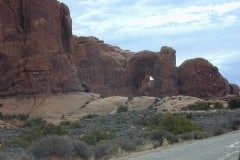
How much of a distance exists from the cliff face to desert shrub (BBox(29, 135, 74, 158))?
2364 inches

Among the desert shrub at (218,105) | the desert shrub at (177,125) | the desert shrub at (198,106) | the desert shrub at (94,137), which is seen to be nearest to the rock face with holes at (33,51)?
the desert shrub at (198,106)

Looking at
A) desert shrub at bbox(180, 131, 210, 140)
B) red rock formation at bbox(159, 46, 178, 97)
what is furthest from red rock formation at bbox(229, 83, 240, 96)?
desert shrub at bbox(180, 131, 210, 140)

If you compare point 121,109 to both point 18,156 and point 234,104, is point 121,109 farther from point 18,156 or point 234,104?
point 18,156

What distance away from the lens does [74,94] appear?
283 feet

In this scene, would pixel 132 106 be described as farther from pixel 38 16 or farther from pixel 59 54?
pixel 38 16

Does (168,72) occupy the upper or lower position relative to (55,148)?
upper

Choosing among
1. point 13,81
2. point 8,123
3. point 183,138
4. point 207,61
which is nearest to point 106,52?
point 207,61

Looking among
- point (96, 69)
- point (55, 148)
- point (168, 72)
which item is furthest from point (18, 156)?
point (96, 69)

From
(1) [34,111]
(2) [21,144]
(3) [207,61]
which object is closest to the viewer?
(2) [21,144]

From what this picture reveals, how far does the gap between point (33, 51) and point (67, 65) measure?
19.4ft

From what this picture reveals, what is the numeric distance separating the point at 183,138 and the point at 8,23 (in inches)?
2291

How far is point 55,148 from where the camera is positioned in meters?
23.8

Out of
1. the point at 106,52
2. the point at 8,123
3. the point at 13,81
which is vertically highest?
the point at 106,52

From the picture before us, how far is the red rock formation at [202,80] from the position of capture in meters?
96.4
